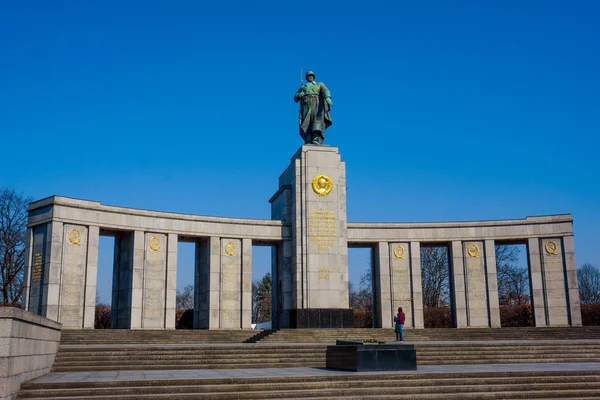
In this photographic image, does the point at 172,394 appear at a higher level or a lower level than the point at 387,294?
lower

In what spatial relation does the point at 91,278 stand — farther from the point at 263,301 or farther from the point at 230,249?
the point at 263,301

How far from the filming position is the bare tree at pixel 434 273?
51.3 meters

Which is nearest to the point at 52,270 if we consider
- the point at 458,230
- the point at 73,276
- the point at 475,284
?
the point at 73,276

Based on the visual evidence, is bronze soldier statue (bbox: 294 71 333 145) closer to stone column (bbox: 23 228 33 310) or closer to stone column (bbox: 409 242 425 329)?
stone column (bbox: 409 242 425 329)

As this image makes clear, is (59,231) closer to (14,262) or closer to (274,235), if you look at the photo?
(274,235)

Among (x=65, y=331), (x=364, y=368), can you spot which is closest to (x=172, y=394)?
(x=364, y=368)

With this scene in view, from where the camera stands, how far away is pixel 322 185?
3142cm

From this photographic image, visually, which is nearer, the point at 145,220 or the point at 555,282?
the point at 145,220

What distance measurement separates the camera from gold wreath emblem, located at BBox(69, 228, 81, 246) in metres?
27.6

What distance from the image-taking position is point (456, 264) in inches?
1310

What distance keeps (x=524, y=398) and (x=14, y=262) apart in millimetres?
36084

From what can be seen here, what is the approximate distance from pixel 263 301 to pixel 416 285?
146ft

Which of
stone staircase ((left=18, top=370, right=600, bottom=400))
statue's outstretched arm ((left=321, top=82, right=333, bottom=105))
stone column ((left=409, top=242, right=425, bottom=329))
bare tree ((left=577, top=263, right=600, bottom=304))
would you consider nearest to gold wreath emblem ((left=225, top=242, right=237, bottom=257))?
statue's outstretched arm ((left=321, top=82, right=333, bottom=105))

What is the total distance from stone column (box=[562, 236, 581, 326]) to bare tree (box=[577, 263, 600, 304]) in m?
56.6
